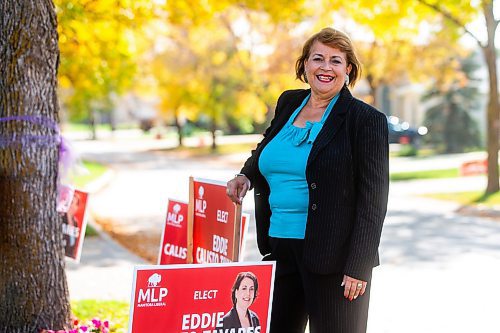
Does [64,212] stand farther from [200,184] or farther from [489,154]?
[489,154]

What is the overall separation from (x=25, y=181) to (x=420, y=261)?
20.1ft

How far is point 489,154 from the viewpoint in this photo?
18438mm

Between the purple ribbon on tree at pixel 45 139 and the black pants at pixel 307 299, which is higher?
the purple ribbon on tree at pixel 45 139

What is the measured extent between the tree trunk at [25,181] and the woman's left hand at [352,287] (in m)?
2.36

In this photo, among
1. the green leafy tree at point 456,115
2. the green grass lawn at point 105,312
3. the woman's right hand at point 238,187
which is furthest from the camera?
the green leafy tree at point 456,115

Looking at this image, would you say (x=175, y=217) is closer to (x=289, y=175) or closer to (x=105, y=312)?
(x=105, y=312)

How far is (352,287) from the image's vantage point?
347cm

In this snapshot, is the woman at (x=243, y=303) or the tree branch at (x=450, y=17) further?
the tree branch at (x=450, y=17)

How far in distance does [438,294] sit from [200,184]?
12.7ft

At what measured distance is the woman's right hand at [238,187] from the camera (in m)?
4.02

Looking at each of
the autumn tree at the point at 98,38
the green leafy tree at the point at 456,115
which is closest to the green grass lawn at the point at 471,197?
the autumn tree at the point at 98,38

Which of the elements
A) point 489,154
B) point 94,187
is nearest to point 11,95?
point 489,154

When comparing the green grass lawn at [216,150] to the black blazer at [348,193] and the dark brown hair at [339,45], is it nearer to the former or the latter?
the dark brown hair at [339,45]

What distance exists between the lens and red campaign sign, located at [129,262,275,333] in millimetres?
3596
